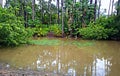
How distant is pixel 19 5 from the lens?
3039cm

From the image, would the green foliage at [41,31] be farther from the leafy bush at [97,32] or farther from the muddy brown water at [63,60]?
the muddy brown water at [63,60]

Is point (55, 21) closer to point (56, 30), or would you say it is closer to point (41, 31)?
point (56, 30)

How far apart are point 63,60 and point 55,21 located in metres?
17.5

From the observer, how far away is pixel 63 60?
1416 centimetres

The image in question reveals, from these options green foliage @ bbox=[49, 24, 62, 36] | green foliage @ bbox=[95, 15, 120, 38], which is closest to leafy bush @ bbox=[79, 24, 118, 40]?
green foliage @ bbox=[95, 15, 120, 38]

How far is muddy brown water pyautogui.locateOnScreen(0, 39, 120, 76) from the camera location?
38.1ft

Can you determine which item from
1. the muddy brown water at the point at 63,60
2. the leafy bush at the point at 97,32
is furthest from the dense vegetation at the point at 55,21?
the muddy brown water at the point at 63,60

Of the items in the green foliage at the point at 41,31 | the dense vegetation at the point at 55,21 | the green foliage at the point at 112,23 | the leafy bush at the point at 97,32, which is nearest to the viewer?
the dense vegetation at the point at 55,21

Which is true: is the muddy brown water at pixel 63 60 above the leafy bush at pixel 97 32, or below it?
below

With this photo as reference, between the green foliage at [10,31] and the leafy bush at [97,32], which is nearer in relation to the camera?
the green foliage at [10,31]

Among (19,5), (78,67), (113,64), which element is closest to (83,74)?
(78,67)

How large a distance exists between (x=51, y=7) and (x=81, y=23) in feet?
Answer: 21.5

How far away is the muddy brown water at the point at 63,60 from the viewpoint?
38.1ft

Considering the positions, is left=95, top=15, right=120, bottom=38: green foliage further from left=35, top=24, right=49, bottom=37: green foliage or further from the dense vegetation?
left=35, top=24, right=49, bottom=37: green foliage
